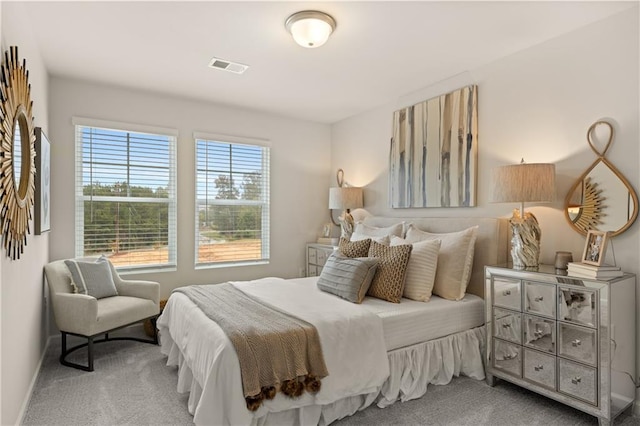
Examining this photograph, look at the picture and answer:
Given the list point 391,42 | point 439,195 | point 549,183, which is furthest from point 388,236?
point 391,42

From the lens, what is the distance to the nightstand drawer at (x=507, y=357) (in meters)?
2.57

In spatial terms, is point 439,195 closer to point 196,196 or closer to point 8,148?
point 196,196

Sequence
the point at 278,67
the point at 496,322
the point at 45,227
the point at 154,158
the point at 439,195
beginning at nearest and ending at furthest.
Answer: the point at 496,322 → the point at 45,227 → the point at 278,67 → the point at 439,195 → the point at 154,158

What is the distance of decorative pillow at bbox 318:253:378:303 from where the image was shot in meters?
2.79

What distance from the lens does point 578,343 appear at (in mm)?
2256

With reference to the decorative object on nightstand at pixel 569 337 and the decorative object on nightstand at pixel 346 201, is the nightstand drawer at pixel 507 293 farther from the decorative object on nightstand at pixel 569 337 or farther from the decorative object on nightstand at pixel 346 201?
the decorative object on nightstand at pixel 346 201

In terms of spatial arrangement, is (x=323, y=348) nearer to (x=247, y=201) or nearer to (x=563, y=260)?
(x=563, y=260)

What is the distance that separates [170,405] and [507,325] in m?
2.38

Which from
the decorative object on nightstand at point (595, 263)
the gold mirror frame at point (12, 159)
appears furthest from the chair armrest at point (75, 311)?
the decorative object on nightstand at point (595, 263)

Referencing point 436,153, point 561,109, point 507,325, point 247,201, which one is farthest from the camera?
point 247,201

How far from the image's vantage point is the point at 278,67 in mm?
3346

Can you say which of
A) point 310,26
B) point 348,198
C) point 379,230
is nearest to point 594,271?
point 379,230

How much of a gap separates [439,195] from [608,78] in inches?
62.0

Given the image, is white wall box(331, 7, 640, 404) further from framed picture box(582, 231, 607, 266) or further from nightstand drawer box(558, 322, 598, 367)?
nightstand drawer box(558, 322, 598, 367)
